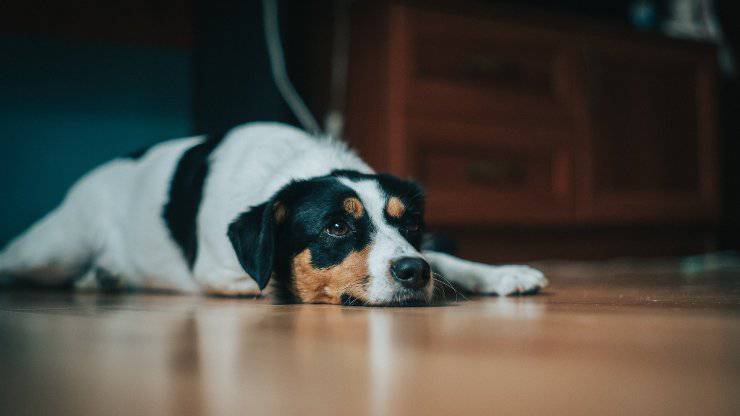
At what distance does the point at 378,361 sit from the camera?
31.5 inches

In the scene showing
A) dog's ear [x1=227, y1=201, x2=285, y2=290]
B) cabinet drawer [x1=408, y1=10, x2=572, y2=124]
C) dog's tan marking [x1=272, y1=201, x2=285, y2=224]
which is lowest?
dog's ear [x1=227, y1=201, x2=285, y2=290]

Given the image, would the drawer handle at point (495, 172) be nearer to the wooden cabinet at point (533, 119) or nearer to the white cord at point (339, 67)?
the wooden cabinet at point (533, 119)

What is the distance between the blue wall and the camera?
3002mm

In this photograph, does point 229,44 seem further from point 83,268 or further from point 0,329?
point 0,329

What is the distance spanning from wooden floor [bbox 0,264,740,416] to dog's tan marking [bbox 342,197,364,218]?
0.95 feet

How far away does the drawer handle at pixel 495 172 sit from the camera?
126 inches

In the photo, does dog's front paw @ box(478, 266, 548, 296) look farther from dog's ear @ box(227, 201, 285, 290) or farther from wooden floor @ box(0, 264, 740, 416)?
dog's ear @ box(227, 201, 285, 290)

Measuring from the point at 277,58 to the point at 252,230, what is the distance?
5.28 feet

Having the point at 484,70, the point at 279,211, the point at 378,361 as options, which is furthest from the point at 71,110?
the point at 378,361

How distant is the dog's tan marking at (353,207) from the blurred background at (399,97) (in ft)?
4.18

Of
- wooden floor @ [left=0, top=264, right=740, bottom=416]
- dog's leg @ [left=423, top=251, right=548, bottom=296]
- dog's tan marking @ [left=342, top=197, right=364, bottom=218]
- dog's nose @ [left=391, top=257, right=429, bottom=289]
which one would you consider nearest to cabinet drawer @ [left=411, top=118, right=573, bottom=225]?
dog's leg @ [left=423, top=251, right=548, bottom=296]

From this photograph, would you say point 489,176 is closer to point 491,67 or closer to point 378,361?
point 491,67

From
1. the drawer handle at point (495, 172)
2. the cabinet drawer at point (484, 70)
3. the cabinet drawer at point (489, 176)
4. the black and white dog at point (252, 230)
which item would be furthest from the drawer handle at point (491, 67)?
the black and white dog at point (252, 230)

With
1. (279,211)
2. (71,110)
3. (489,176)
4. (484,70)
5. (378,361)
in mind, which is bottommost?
(378,361)
